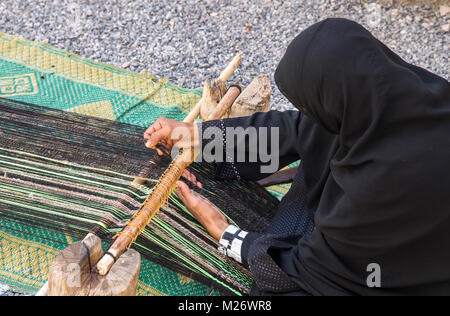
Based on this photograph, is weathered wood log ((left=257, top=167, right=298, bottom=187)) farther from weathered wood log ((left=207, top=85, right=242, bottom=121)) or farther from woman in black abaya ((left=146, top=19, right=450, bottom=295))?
woman in black abaya ((left=146, top=19, right=450, bottom=295))

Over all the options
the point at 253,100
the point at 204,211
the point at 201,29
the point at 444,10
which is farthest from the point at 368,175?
the point at 444,10

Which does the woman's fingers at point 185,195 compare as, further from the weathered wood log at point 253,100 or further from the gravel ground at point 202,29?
the gravel ground at point 202,29

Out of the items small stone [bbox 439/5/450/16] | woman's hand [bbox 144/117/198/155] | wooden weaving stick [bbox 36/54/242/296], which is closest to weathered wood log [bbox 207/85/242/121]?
woman's hand [bbox 144/117/198/155]

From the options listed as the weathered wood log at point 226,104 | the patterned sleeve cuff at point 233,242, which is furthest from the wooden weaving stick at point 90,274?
the weathered wood log at point 226,104

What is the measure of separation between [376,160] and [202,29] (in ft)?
8.65

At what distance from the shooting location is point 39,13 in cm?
371

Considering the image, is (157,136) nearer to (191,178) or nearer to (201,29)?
(191,178)

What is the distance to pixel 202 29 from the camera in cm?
370

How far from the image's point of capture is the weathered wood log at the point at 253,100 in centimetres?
222

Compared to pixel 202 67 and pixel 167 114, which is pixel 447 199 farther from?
pixel 202 67

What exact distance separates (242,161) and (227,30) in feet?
6.54

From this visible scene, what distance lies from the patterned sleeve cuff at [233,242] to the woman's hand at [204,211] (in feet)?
0.10

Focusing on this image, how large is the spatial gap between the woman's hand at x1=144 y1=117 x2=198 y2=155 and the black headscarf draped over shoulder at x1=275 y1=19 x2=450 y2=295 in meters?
0.55

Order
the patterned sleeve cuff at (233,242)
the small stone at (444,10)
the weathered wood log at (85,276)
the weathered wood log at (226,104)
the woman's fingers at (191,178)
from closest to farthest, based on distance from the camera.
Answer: the weathered wood log at (85,276) < the patterned sleeve cuff at (233,242) < the woman's fingers at (191,178) < the weathered wood log at (226,104) < the small stone at (444,10)
